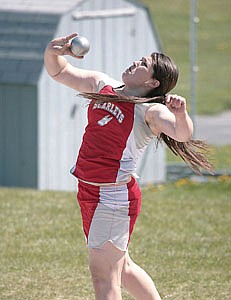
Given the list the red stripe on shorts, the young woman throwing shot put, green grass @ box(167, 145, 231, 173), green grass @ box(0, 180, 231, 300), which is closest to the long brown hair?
the young woman throwing shot put

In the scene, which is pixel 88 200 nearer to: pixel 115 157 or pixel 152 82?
pixel 115 157

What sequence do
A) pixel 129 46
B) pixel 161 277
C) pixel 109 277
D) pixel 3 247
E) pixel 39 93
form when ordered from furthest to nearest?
pixel 129 46
pixel 39 93
pixel 3 247
pixel 161 277
pixel 109 277

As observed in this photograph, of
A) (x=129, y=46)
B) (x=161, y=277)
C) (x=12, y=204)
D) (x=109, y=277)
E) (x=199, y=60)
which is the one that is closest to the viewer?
(x=109, y=277)

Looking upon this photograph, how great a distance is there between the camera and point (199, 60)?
81.3ft

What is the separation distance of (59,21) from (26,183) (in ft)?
6.09

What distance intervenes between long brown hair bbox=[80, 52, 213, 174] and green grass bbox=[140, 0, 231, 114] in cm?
1453

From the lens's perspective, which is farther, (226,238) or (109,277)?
(226,238)

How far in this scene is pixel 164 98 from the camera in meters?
5.06

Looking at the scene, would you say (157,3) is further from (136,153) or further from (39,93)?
(136,153)

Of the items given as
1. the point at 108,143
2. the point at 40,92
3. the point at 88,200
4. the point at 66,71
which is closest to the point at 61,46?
the point at 66,71

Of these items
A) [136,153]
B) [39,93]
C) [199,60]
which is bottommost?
[199,60]

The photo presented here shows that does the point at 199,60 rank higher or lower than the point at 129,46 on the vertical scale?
lower

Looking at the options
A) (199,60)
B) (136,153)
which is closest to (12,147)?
(136,153)

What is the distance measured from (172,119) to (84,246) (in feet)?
9.57
